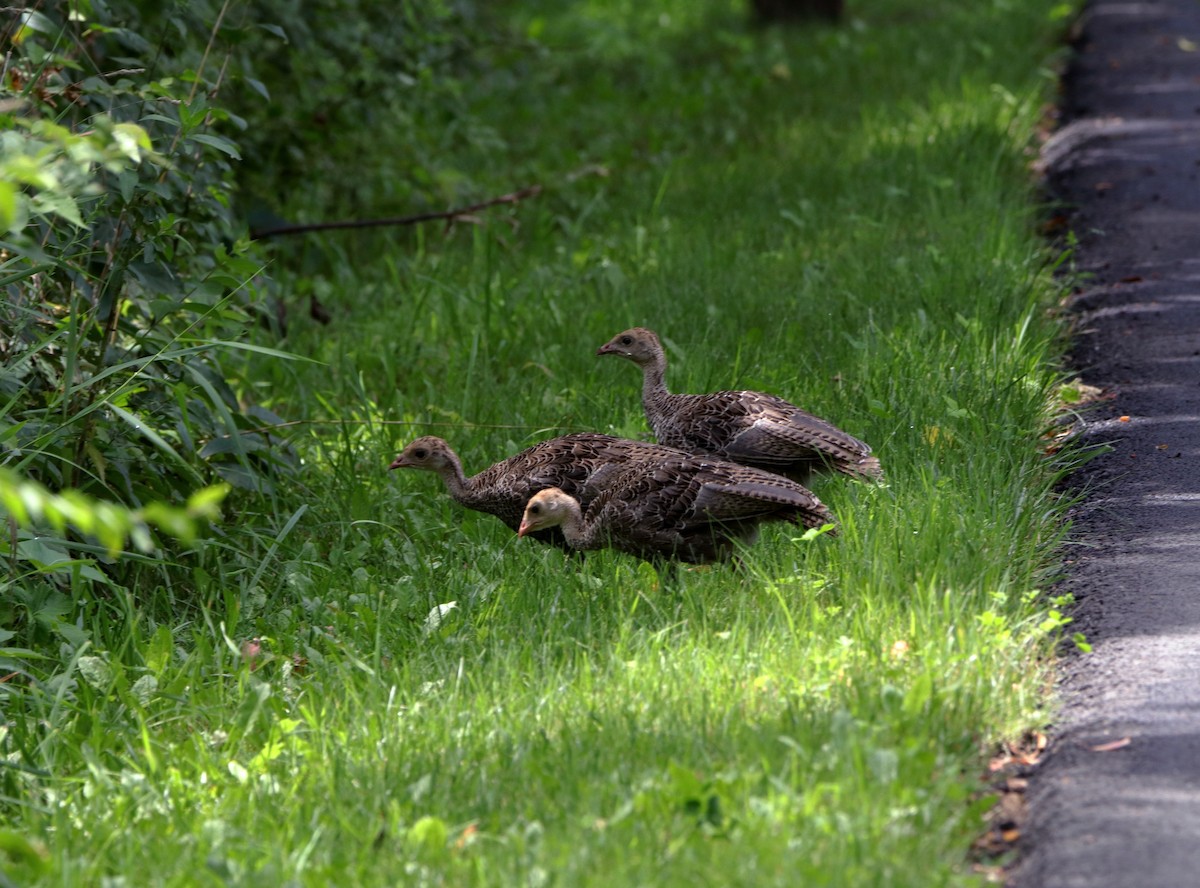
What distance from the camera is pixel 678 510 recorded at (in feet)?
17.4

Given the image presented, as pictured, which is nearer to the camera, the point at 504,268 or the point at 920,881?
the point at 920,881

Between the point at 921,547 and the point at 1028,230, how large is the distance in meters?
4.67

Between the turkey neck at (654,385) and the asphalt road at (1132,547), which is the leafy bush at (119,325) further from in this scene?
the asphalt road at (1132,547)

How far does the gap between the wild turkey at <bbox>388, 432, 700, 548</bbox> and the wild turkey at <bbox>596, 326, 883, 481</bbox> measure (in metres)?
0.22

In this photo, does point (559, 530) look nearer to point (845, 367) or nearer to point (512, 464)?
point (512, 464)

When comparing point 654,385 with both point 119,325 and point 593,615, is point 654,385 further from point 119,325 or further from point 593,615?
point 119,325

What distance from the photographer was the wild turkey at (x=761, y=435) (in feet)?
18.1

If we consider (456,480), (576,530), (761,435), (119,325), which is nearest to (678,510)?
(576,530)

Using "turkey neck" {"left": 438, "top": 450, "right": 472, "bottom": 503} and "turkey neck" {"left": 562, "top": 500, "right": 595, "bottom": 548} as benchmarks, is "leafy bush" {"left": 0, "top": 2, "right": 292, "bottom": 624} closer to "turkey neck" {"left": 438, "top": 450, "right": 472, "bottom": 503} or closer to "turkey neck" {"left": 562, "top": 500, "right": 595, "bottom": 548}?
"turkey neck" {"left": 438, "top": 450, "right": 472, "bottom": 503}

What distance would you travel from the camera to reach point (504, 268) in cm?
906

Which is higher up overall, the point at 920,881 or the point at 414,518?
the point at 920,881

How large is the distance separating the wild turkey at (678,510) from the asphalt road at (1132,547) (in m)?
1.06

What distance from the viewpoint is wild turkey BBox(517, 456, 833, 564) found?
521cm

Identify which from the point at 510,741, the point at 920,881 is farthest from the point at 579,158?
the point at 920,881
